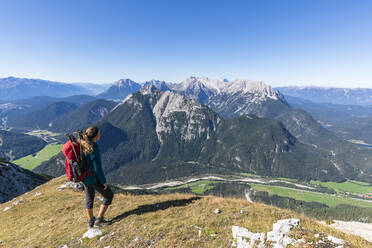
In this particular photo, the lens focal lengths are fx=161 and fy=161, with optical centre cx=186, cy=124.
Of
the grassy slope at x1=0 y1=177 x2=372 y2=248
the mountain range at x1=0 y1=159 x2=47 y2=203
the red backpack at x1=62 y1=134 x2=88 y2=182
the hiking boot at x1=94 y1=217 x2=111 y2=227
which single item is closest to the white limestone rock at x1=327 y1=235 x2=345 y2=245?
the grassy slope at x1=0 y1=177 x2=372 y2=248

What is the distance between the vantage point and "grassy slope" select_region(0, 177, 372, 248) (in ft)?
30.0

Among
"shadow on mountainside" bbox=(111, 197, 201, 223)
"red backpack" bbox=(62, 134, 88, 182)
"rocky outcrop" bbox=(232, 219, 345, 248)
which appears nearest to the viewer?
"rocky outcrop" bbox=(232, 219, 345, 248)

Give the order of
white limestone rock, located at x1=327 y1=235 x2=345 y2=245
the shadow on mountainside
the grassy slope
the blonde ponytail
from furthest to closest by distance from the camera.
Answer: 1. the shadow on mountainside
2. the grassy slope
3. the blonde ponytail
4. white limestone rock, located at x1=327 y1=235 x2=345 y2=245

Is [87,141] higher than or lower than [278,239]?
higher

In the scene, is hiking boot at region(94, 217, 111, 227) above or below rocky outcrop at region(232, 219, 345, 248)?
below

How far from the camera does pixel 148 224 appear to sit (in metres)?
11.1

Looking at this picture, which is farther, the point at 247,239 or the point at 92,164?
the point at 92,164

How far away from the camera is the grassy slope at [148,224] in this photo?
9141mm

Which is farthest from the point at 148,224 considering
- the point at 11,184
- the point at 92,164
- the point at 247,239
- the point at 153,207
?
the point at 11,184

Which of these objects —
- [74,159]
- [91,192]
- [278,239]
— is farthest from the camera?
[91,192]

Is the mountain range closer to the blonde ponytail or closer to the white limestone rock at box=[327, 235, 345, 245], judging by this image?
the blonde ponytail

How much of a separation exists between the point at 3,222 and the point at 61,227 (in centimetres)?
909

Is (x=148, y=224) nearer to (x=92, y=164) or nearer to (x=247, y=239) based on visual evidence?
(x=92, y=164)

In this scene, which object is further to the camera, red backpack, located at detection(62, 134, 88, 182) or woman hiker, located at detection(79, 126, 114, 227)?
woman hiker, located at detection(79, 126, 114, 227)
